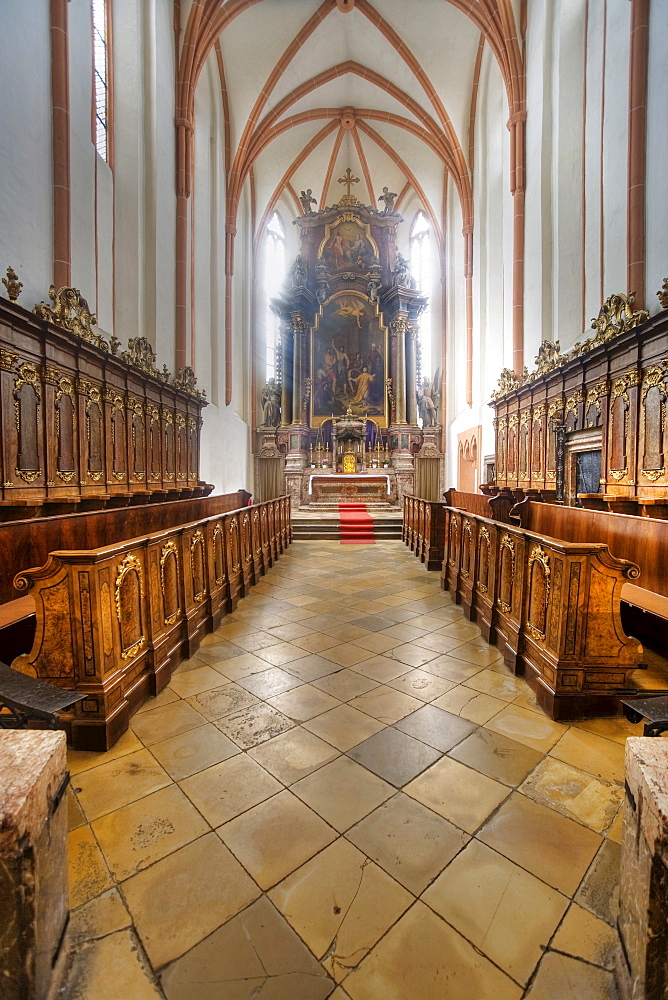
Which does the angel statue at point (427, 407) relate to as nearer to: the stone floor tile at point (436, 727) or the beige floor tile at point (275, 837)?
the stone floor tile at point (436, 727)

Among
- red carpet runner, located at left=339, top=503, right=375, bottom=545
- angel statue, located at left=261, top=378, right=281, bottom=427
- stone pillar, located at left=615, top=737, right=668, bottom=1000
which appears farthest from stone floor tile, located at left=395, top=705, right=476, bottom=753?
angel statue, located at left=261, top=378, right=281, bottom=427

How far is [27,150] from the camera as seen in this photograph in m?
5.60

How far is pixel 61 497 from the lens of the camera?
5.68 meters

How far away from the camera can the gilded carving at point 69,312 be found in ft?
18.7

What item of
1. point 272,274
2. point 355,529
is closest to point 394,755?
point 355,529

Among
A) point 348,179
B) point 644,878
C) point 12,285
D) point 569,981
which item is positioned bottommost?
point 569,981

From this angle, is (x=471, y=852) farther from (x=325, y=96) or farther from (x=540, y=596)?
(x=325, y=96)

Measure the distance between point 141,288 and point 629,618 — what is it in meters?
9.52

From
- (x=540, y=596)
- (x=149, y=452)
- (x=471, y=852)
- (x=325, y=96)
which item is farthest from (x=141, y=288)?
(x=325, y=96)

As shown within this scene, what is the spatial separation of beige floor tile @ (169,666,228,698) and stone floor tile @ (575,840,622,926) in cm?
222

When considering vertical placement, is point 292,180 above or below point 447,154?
above

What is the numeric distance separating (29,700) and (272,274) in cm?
2094

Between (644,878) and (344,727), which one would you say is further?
(344,727)

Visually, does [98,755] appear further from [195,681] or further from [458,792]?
[458,792]
